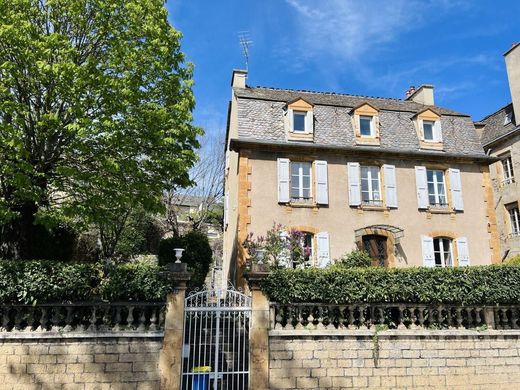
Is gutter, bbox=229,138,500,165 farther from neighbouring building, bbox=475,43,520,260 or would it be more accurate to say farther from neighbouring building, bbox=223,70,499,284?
neighbouring building, bbox=475,43,520,260

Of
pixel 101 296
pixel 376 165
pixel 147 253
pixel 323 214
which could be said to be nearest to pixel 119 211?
pixel 101 296

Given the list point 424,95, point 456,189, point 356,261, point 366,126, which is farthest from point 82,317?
point 424,95

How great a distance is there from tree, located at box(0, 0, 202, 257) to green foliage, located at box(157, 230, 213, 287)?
4.48 m

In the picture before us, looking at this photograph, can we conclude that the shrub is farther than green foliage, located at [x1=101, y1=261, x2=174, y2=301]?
No

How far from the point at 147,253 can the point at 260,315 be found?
15909 mm

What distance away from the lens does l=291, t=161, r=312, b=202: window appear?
558 inches

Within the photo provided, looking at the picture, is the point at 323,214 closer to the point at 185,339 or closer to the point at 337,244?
the point at 337,244

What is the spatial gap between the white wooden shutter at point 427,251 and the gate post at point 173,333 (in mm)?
10197

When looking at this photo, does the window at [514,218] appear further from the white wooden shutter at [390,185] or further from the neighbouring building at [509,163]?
the white wooden shutter at [390,185]

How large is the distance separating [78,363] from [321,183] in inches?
387

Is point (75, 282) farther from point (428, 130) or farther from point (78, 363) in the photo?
point (428, 130)

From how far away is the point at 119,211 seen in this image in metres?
9.43

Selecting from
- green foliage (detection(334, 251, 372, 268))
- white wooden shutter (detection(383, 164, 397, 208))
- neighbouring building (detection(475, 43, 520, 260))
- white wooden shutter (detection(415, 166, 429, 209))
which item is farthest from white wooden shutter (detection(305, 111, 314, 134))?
neighbouring building (detection(475, 43, 520, 260))

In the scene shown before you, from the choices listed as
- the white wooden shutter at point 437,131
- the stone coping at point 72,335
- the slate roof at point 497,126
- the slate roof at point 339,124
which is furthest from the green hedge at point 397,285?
the slate roof at point 497,126
